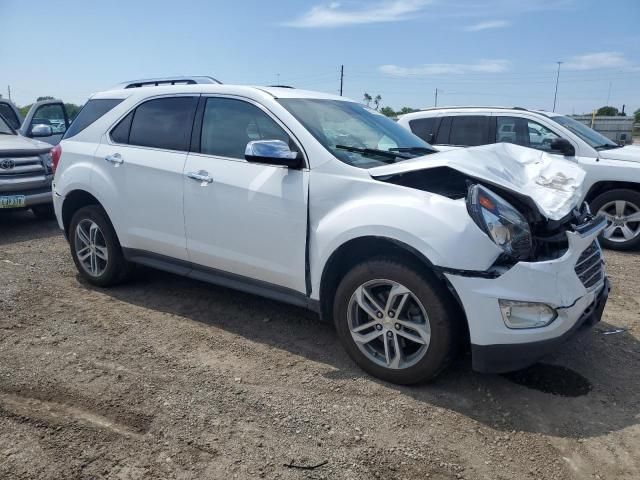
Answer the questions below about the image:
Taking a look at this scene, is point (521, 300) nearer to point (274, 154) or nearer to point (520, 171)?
point (520, 171)

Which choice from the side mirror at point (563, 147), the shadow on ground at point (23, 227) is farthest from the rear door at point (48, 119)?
the side mirror at point (563, 147)

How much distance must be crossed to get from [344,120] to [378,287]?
57.3 inches

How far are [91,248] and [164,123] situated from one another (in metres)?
1.49

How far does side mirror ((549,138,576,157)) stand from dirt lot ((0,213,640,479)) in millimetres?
3174

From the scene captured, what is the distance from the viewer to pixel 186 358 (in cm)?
361

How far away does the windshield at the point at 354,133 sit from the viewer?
359 centimetres

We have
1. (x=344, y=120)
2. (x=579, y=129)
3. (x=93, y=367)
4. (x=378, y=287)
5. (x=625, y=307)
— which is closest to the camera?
(x=378, y=287)

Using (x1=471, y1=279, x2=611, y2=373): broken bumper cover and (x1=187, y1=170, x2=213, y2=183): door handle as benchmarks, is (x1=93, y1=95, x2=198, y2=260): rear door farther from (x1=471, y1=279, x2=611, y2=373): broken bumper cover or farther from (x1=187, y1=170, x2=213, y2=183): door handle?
(x1=471, y1=279, x2=611, y2=373): broken bumper cover

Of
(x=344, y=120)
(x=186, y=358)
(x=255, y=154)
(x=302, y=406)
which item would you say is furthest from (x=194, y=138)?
(x=302, y=406)

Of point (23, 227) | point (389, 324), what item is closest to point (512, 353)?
point (389, 324)

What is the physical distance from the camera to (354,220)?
320 cm

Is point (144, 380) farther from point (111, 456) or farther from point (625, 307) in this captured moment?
point (625, 307)

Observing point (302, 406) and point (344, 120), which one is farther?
point (344, 120)

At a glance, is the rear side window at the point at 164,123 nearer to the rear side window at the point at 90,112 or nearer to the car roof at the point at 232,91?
the car roof at the point at 232,91
